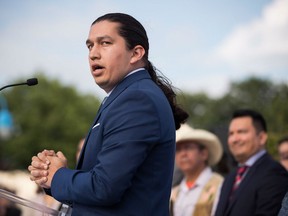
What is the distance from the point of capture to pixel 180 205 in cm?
662

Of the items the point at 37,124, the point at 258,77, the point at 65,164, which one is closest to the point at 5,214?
the point at 65,164

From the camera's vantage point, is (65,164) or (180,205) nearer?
(65,164)

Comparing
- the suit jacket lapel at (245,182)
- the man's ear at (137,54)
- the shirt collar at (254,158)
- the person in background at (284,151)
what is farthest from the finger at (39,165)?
the person in background at (284,151)

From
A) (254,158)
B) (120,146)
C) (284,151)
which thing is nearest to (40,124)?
(284,151)

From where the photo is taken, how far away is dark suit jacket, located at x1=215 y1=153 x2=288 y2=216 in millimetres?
4977

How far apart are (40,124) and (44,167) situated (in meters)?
50.5

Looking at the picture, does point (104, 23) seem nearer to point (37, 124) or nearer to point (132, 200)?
point (132, 200)

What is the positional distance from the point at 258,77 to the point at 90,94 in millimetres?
20607

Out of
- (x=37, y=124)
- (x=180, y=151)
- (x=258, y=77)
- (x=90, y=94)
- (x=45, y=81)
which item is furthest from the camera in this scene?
(x=90, y=94)

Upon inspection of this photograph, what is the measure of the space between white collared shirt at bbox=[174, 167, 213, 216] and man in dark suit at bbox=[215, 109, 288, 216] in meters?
0.84

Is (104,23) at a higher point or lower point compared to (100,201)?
higher

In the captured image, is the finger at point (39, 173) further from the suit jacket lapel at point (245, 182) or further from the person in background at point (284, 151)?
the person in background at point (284, 151)

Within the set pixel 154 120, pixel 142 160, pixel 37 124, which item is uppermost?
pixel 154 120

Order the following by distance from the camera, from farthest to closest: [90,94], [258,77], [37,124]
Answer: [90,94], [258,77], [37,124]
